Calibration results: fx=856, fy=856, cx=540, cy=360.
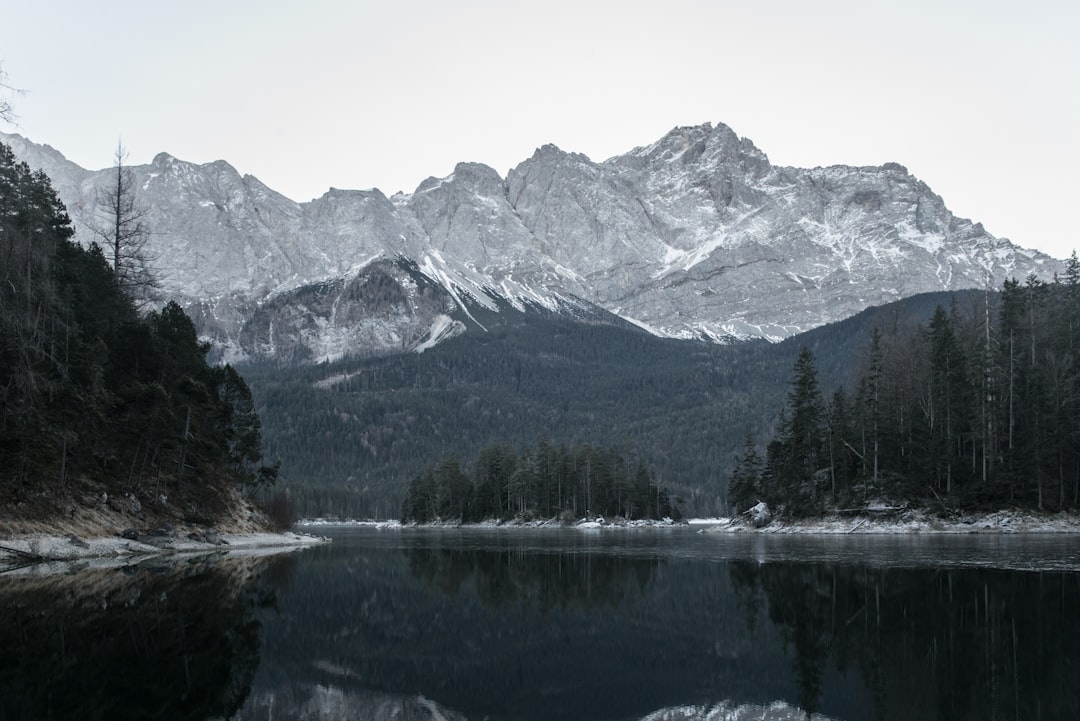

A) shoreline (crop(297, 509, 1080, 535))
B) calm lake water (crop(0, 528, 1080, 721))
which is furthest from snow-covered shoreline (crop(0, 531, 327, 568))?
shoreline (crop(297, 509, 1080, 535))

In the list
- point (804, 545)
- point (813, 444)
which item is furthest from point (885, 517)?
point (804, 545)

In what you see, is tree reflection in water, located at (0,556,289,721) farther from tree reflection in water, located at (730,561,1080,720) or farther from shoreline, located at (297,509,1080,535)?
shoreline, located at (297,509,1080,535)

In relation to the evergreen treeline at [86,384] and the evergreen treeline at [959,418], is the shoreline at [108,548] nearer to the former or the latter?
the evergreen treeline at [86,384]

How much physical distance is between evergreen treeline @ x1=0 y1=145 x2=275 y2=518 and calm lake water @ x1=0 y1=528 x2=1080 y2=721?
1125cm

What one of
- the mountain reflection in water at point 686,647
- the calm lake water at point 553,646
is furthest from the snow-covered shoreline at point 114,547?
the mountain reflection in water at point 686,647

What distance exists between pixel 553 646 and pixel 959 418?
224 feet

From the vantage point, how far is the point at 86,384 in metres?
49.0

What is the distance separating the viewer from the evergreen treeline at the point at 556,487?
138m

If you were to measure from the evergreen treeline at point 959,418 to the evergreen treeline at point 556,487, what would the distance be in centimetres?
4842

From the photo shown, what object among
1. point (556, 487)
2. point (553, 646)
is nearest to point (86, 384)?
point (553, 646)

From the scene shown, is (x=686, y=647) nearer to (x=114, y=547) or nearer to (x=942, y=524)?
(x=114, y=547)

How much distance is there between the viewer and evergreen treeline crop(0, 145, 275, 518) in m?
41.8

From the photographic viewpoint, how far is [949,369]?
7762 cm

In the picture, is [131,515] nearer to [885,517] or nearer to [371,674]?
[371,674]
